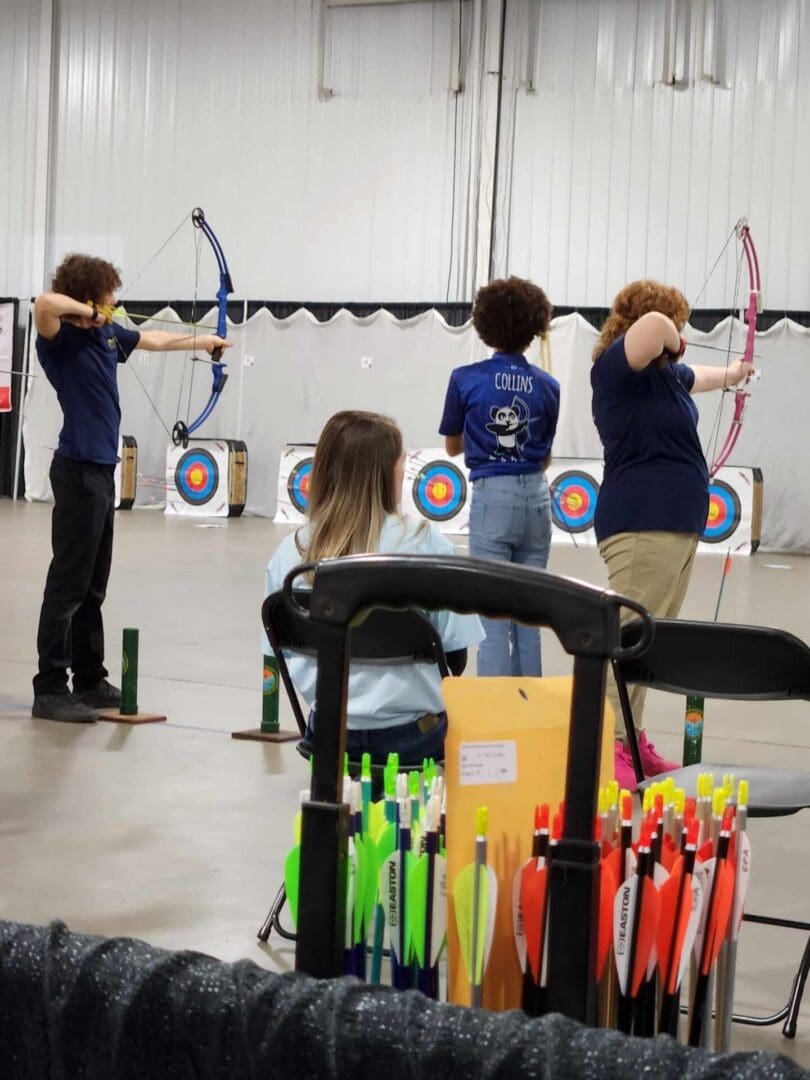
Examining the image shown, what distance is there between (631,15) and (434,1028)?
12.1 meters

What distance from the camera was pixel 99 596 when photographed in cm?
397

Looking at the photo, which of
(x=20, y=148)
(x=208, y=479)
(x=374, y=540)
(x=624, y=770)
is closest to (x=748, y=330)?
(x=624, y=770)

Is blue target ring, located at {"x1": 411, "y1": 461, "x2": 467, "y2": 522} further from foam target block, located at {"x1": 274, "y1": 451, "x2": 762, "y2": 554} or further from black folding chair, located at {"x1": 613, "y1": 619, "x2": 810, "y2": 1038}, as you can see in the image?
black folding chair, located at {"x1": 613, "y1": 619, "x2": 810, "y2": 1038}

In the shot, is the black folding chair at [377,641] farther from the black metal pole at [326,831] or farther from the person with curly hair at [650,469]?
the black metal pole at [326,831]

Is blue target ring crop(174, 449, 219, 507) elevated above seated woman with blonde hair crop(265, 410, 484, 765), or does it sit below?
below

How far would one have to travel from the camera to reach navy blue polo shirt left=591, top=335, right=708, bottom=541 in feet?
10.6

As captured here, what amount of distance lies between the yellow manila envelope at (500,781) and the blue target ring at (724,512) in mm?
10084

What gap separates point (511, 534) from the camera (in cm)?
367

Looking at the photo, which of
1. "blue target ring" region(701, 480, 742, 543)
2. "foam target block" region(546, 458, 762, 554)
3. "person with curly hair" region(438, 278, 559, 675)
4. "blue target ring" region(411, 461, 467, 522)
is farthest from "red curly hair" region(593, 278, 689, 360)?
"blue target ring" region(411, 461, 467, 522)

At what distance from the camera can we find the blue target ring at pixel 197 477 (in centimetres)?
1271

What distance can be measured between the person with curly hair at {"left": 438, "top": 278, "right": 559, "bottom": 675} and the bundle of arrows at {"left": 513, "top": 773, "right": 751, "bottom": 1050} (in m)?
2.49

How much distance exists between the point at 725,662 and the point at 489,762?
122 cm

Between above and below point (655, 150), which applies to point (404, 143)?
above

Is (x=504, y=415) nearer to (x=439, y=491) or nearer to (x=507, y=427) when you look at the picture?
(x=507, y=427)
